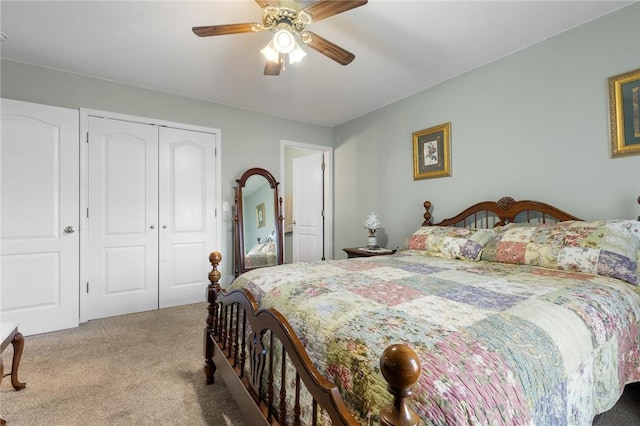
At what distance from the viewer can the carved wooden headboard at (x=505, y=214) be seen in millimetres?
2326

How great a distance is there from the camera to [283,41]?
6.02 ft

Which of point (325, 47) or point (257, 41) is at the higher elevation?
point (257, 41)

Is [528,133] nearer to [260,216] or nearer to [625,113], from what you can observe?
[625,113]

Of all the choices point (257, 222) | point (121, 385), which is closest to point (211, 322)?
point (121, 385)

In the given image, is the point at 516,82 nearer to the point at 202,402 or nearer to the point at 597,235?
the point at 597,235

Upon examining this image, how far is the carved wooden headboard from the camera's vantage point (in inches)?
91.6

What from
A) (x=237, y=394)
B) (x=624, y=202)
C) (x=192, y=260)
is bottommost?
(x=237, y=394)

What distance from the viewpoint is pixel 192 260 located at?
353cm

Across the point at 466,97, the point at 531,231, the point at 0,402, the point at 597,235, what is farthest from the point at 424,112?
the point at 0,402

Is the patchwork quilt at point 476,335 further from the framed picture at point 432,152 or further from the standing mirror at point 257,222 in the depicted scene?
the standing mirror at point 257,222

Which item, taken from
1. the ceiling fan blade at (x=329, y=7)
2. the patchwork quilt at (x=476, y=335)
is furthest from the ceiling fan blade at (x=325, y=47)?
the patchwork quilt at (x=476, y=335)

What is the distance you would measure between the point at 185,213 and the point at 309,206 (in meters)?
1.86

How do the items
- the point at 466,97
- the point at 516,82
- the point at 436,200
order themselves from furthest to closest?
the point at 436,200 → the point at 466,97 → the point at 516,82

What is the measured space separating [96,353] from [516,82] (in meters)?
4.09
